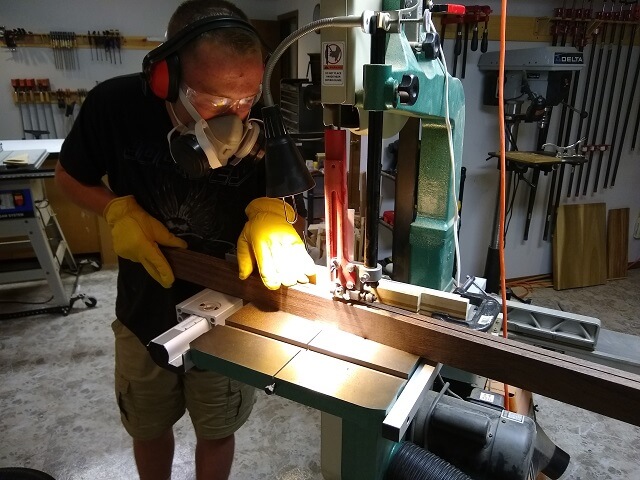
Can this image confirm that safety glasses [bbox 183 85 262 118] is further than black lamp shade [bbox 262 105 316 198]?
Yes

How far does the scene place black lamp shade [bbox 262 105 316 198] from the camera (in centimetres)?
83

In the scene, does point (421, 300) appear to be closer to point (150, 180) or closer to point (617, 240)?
point (150, 180)

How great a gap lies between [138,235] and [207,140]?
12.9 inches

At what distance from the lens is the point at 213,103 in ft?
3.53

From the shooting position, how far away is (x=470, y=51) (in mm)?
2979

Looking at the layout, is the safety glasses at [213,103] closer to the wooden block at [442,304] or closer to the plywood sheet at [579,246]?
the wooden block at [442,304]

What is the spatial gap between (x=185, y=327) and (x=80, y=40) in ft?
13.5

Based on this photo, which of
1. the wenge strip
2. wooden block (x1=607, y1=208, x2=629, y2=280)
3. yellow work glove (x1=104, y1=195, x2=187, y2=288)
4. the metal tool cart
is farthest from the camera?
wooden block (x1=607, y1=208, x2=629, y2=280)

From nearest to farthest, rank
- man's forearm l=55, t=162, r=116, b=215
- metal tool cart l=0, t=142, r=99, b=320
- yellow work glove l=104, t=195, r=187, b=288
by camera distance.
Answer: yellow work glove l=104, t=195, r=187, b=288
man's forearm l=55, t=162, r=116, b=215
metal tool cart l=0, t=142, r=99, b=320

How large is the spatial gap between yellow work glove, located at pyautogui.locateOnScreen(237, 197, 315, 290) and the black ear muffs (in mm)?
355

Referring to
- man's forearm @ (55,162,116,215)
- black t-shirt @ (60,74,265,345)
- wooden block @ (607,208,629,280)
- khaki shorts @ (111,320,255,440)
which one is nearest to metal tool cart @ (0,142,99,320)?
man's forearm @ (55,162,116,215)

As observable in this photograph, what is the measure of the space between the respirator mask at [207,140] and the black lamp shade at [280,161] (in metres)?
0.27

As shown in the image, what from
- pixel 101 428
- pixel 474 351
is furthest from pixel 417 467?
pixel 101 428

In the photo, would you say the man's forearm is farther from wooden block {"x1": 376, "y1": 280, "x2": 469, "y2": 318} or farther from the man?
wooden block {"x1": 376, "y1": 280, "x2": 469, "y2": 318}
